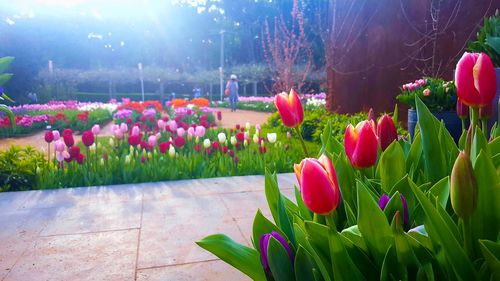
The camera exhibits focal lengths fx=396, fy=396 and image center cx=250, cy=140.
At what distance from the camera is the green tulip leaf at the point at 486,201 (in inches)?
30.2

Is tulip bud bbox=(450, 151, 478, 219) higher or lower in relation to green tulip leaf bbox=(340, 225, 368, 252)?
higher

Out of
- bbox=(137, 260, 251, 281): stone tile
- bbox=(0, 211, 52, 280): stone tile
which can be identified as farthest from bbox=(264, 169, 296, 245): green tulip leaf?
bbox=(0, 211, 52, 280): stone tile

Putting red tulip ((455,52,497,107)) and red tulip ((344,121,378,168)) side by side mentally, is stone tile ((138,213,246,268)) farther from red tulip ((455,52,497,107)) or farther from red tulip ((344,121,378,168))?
red tulip ((455,52,497,107))

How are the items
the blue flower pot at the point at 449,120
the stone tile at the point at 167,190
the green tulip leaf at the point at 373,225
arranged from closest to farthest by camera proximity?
the green tulip leaf at the point at 373,225 → the stone tile at the point at 167,190 → the blue flower pot at the point at 449,120

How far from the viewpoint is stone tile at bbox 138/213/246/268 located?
215 cm

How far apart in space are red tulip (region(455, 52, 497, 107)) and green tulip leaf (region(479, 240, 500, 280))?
380mm

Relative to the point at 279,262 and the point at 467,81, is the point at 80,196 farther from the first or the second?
the point at 467,81

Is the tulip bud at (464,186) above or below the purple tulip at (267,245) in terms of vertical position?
above

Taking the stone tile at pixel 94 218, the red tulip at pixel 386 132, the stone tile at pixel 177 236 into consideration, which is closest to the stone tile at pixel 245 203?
the stone tile at pixel 177 236

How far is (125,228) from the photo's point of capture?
2.66 m

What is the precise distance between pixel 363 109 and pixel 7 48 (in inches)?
754

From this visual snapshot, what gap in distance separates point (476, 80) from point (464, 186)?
370 mm

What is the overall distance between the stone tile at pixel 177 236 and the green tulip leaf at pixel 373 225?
4.62ft

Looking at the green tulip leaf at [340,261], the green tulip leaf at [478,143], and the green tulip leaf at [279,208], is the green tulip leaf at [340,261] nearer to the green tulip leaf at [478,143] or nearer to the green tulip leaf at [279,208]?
the green tulip leaf at [279,208]
